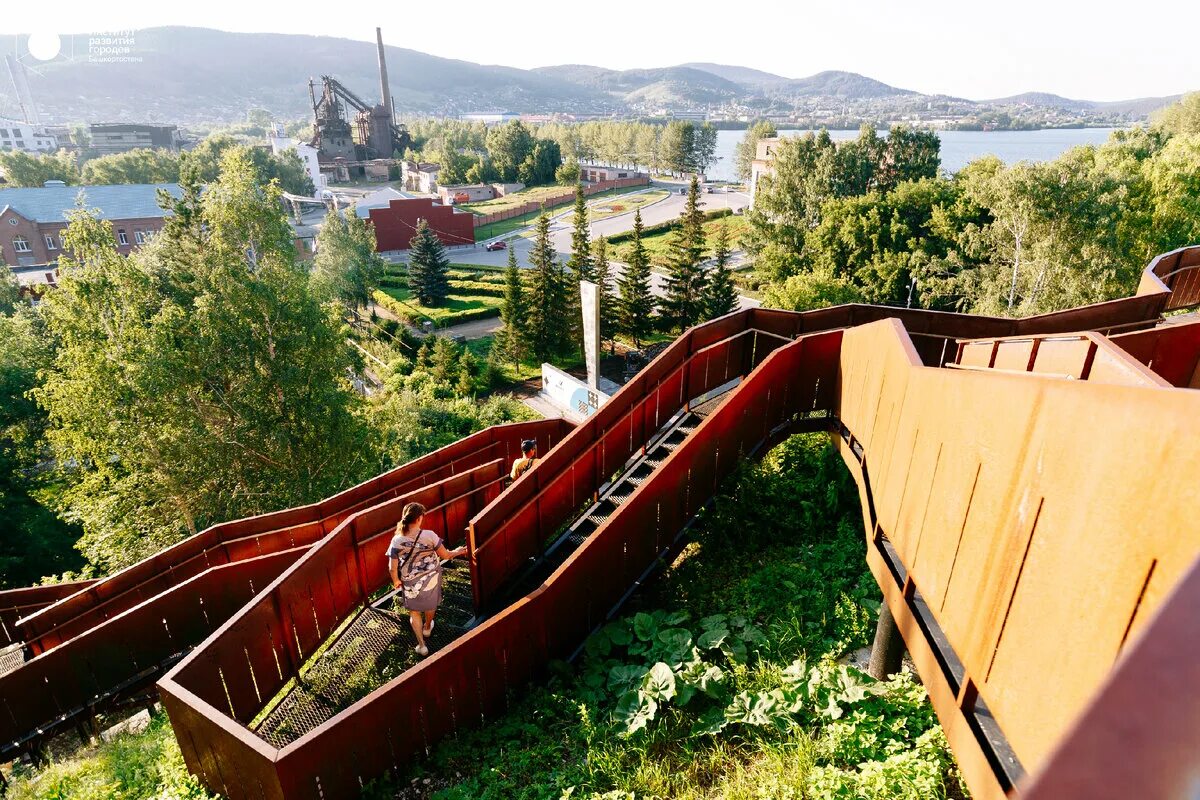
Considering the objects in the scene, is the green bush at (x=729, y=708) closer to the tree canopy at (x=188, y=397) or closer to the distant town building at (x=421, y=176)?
the tree canopy at (x=188, y=397)

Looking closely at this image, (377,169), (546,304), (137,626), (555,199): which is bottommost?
(555,199)

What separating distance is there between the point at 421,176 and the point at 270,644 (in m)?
91.8

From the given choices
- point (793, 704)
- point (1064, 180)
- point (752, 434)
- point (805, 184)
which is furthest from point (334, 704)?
point (805, 184)

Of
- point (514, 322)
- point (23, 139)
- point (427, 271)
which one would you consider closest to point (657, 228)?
point (427, 271)

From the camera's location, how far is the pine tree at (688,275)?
33938 mm

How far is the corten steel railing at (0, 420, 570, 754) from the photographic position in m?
6.98

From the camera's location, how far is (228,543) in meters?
8.74

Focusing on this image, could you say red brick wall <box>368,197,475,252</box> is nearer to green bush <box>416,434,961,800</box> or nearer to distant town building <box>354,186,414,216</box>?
distant town building <box>354,186,414,216</box>

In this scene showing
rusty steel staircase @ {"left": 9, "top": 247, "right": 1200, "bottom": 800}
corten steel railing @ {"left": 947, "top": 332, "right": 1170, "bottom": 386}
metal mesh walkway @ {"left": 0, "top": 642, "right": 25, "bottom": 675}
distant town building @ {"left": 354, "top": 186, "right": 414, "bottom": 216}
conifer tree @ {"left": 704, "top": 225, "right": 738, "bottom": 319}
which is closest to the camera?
rusty steel staircase @ {"left": 9, "top": 247, "right": 1200, "bottom": 800}

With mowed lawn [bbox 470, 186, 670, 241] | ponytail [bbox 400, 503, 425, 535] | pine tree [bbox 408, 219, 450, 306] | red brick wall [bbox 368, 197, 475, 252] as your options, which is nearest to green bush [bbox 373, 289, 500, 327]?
pine tree [bbox 408, 219, 450, 306]

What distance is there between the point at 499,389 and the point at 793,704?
27.6 metres

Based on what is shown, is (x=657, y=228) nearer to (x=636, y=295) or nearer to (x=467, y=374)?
(x=636, y=295)

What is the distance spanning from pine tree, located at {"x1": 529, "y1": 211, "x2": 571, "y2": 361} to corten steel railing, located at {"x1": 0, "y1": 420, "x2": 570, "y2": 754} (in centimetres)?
2482

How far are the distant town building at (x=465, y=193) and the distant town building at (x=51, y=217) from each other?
32.8 m
